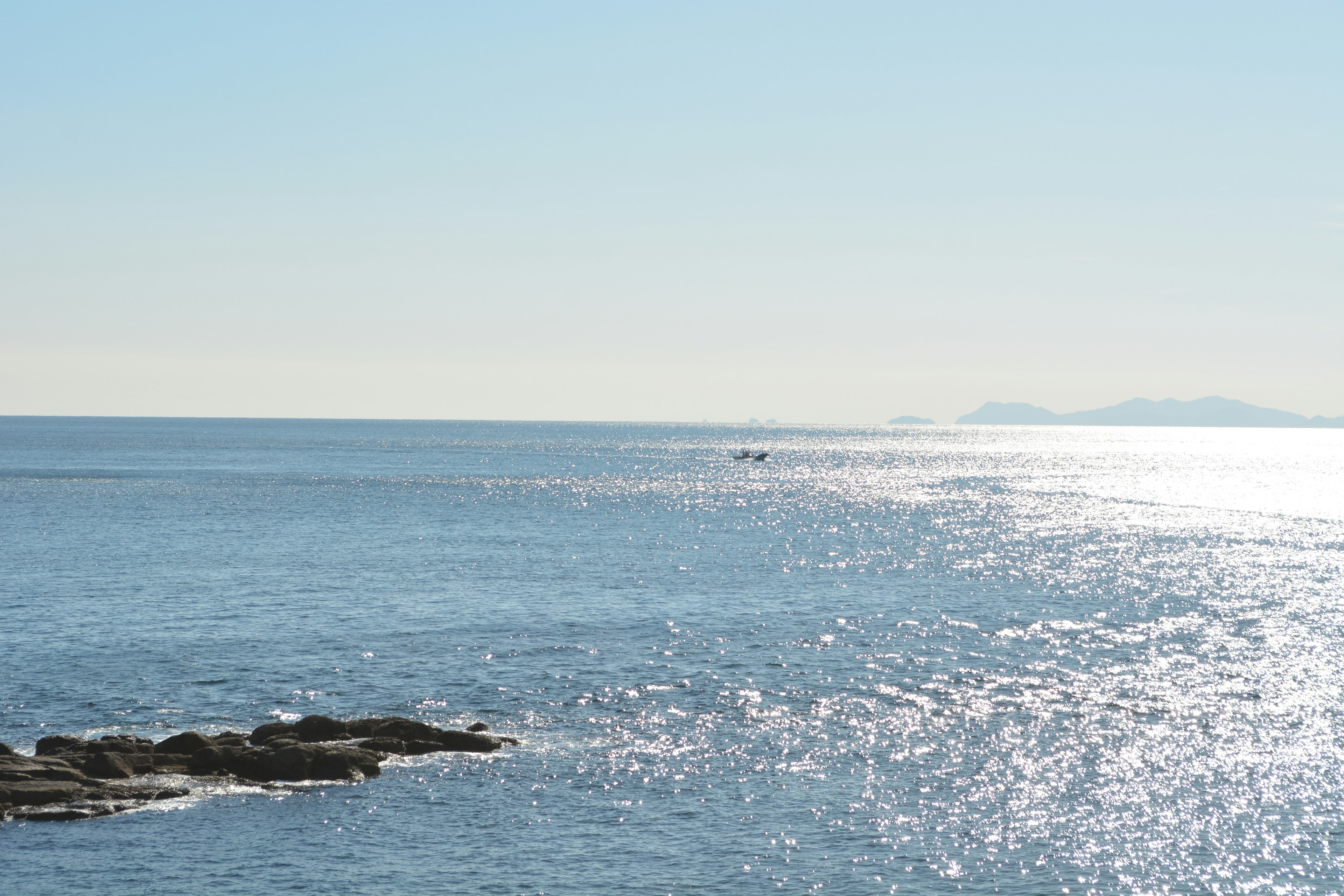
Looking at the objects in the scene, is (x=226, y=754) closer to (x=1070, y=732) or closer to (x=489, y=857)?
(x=489, y=857)

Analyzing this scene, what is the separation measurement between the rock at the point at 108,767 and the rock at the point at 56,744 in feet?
8.93

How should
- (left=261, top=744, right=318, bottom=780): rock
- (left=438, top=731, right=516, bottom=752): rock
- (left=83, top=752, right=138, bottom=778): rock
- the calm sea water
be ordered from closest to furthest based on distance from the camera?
the calm sea water → (left=83, top=752, right=138, bottom=778): rock → (left=261, top=744, right=318, bottom=780): rock → (left=438, top=731, right=516, bottom=752): rock

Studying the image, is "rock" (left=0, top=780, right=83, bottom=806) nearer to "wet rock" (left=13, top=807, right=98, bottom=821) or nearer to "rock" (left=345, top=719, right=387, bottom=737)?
"wet rock" (left=13, top=807, right=98, bottom=821)

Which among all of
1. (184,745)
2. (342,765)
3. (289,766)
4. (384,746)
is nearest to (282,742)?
(289,766)

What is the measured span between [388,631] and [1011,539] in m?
78.7

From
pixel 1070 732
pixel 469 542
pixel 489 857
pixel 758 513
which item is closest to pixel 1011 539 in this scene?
pixel 758 513

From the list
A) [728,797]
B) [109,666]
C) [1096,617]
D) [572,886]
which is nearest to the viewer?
[572,886]

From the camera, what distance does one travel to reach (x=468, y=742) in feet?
141

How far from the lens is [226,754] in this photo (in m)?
40.1

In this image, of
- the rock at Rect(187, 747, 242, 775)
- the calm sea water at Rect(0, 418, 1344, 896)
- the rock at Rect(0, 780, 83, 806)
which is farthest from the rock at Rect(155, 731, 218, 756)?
the rock at Rect(0, 780, 83, 806)

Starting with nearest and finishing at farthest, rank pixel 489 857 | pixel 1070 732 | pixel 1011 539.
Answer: pixel 489 857 < pixel 1070 732 < pixel 1011 539

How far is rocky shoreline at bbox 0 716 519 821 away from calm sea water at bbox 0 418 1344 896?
81 centimetres

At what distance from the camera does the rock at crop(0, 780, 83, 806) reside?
3556 centimetres

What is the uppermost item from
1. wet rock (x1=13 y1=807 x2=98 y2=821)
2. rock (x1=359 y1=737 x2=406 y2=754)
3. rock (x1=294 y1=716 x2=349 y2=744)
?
rock (x1=294 y1=716 x2=349 y2=744)
